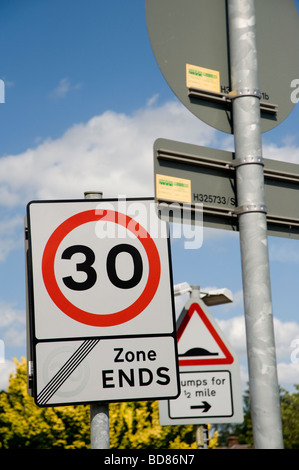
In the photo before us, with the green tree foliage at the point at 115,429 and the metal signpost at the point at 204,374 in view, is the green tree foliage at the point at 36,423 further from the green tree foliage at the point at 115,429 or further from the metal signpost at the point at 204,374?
the metal signpost at the point at 204,374

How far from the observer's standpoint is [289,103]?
389 cm

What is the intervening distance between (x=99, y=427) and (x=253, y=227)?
119 centimetres

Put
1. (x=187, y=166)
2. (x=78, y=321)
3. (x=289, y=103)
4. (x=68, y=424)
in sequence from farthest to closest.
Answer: (x=68, y=424)
(x=289, y=103)
(x=187, y=166)
(x=78, y=321)

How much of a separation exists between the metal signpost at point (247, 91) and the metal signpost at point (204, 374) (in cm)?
257

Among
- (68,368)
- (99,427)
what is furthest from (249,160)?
(99,427)

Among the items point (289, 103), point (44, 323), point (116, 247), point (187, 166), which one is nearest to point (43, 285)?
point (44, 323)

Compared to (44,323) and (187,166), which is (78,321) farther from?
(187,166)

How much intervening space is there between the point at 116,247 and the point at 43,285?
14.7 inches

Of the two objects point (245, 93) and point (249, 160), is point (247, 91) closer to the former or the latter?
point (245, 93)

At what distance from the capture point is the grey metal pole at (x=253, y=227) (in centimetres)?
307

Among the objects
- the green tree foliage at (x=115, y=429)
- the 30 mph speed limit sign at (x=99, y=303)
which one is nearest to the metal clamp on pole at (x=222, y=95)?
the 30 mph speed limit sign at (x=99, y=303)

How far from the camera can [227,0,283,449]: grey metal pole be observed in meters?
3.07

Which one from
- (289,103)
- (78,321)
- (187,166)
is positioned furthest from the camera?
(289,103)
